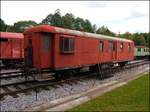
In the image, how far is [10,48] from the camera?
72.2 ft

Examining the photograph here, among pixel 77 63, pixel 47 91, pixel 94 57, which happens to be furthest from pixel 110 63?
pixel 47 91

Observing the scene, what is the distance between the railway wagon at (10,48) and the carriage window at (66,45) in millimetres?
8648

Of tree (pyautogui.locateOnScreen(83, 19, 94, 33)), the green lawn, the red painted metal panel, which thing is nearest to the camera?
the green lawn

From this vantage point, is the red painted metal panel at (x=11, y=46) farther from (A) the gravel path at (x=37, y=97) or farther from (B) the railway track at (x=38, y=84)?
(A) the gravel path at (x=37, y=97)

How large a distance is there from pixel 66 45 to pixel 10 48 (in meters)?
9.00

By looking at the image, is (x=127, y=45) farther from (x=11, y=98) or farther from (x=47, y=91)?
(x=11, y=98)

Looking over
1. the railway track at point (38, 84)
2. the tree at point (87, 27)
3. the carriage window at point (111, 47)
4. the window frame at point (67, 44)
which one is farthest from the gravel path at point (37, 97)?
the tree at point (87, 27)

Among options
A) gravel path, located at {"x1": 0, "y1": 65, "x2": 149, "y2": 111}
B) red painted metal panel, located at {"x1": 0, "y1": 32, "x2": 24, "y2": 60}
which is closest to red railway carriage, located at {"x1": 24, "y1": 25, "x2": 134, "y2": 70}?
gravel path, located at {"x1": 0, "y1": 65, "x2": 149, "y2": 111}

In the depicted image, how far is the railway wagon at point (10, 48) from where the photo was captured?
21.6 m

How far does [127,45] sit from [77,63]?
11.3 metres

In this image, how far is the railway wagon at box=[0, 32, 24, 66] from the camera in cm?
2158

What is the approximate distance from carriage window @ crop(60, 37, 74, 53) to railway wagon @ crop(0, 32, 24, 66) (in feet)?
28.4

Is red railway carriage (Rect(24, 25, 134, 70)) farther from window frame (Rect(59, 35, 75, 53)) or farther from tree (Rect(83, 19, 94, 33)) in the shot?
tree (Rect(83, 19, 94, 33))

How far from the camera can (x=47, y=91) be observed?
39.0 ft
